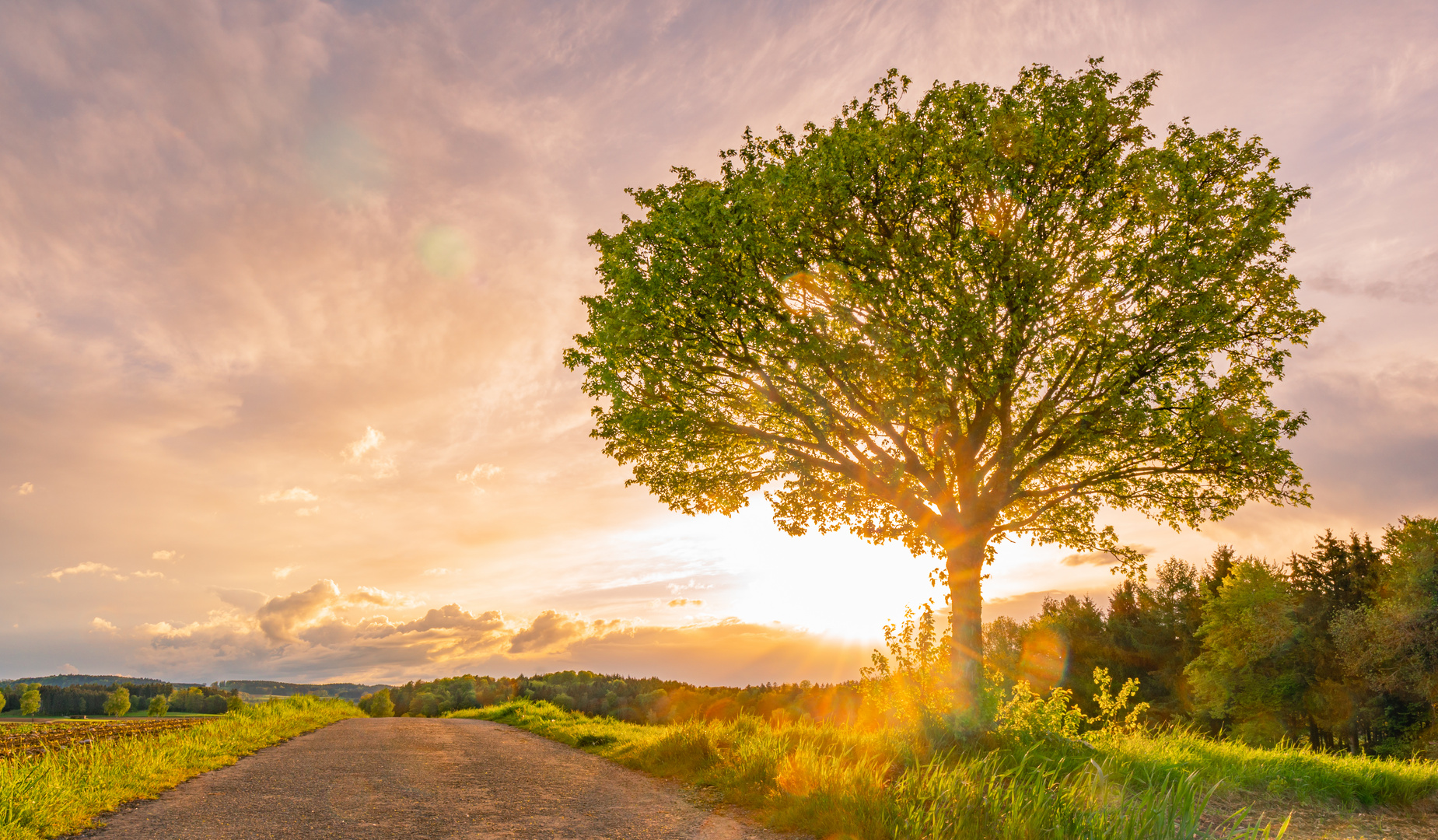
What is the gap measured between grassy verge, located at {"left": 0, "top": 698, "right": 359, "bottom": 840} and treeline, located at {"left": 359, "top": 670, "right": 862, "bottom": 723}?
9733 mm

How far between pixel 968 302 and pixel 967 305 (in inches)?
2.9

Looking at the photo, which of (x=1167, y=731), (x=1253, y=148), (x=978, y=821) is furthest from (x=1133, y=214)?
(x=978, y=821)

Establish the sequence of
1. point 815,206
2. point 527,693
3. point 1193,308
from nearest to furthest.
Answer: point 1193,308, point 815,206, point 527,693

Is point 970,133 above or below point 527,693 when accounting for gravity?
above

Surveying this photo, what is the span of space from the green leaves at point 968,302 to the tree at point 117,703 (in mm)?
73090

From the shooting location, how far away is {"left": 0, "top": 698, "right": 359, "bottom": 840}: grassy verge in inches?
284

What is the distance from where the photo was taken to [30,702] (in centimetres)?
6425

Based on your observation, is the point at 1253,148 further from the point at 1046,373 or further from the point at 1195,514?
the point at 1195,514

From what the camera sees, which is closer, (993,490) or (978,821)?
(978,821)

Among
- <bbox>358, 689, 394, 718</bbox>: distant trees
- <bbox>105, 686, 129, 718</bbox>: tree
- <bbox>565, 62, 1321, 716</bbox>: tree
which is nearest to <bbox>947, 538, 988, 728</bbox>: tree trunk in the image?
<bbox>565, 62, 1321, 716</bbox>: tree

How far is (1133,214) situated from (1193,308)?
2.96 metres

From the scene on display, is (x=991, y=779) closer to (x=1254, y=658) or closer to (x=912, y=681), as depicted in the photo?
(x=912, y=681)

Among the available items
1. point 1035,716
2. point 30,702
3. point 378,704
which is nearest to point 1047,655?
point 378,704

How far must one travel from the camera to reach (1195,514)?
1600 cm
